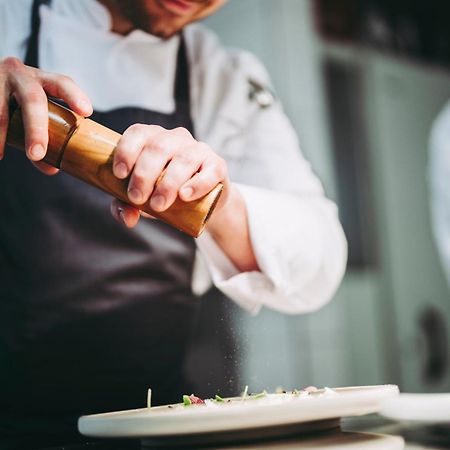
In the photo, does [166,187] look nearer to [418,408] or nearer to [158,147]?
[158,147]

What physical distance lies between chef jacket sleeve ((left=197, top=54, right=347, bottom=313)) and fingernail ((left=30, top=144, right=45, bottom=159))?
384mm

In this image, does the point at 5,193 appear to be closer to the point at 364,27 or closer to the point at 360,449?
the point at 360,449

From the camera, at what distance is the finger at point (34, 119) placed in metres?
0.71

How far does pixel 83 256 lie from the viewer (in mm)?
1012

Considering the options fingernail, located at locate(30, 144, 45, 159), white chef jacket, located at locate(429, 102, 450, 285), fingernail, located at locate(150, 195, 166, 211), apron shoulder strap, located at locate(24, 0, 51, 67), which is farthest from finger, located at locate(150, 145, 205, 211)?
white chef jacket, located at locate(429, 102, 450, 285)

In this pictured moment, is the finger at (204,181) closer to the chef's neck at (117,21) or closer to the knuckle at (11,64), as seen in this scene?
the knuckle at (11,64)

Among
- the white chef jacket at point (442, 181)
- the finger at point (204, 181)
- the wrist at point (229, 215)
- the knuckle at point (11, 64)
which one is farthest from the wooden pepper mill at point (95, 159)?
the white chef jacket at point (442, 181)

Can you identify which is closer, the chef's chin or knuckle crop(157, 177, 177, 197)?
knuckle crop(157, 177, 177, 197)

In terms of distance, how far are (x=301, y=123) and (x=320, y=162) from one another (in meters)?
0.16

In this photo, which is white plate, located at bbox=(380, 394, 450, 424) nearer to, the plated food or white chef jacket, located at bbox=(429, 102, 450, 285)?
the plated food

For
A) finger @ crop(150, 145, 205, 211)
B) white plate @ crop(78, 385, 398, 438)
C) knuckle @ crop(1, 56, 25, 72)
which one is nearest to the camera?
white plate @ crop(78, 385, 398, 438)

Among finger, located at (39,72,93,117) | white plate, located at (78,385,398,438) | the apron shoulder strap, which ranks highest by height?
the apron shoulder strap

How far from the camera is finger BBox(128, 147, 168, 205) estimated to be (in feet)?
2.29

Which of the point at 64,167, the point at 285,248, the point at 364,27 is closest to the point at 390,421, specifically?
the point at 285,248
